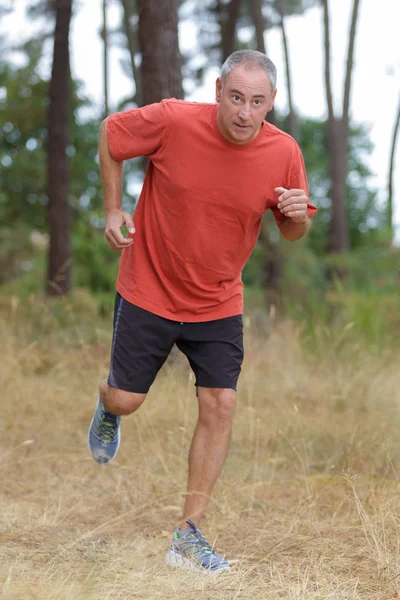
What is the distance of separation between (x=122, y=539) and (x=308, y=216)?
181cm

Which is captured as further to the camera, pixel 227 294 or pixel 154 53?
pixel 154 53

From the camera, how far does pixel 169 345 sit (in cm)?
384

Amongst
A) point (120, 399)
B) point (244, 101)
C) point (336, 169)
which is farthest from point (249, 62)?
point (336, 169)

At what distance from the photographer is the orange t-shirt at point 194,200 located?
357 cm

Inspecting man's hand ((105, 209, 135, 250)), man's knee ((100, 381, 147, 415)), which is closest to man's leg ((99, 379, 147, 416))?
man's knee ((100, 381, 147, 415))

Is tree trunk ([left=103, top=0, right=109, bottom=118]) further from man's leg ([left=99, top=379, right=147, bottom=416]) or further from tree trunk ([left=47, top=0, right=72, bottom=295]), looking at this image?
man's leg ([left=99, top=379, right=147, bottom=416])

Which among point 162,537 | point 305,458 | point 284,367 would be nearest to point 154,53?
point 284,367

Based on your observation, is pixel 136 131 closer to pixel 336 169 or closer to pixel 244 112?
pixel 244 112

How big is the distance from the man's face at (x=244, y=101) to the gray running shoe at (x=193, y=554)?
176cm

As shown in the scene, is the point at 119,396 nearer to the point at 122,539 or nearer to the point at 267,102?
the point at 122,539

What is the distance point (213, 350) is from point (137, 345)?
1.18 ft

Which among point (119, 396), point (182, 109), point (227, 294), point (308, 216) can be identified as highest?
point (182, 109)

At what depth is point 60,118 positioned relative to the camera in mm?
13945

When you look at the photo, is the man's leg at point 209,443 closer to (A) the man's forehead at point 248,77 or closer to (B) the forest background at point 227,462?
(B) the forest background at point 227,462
